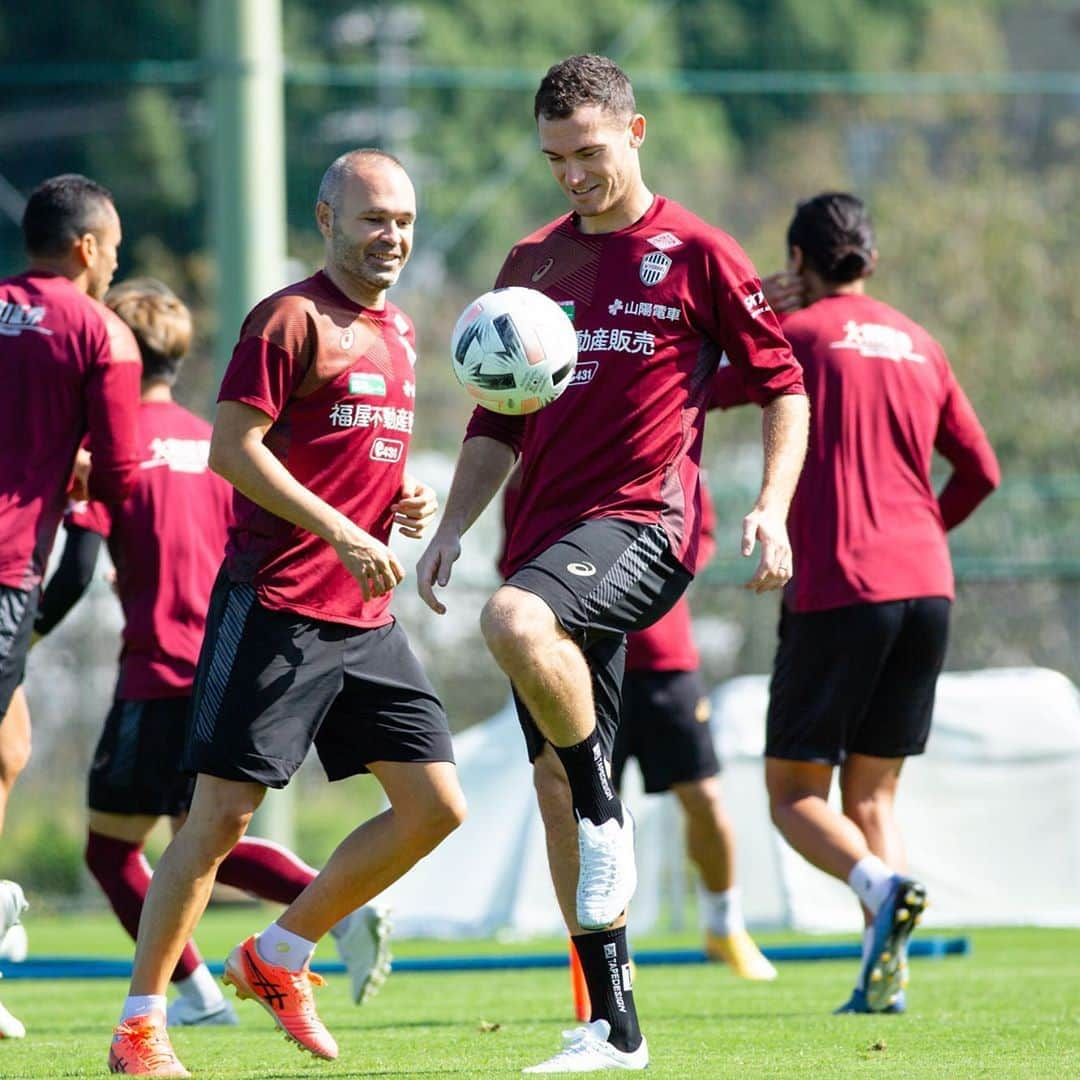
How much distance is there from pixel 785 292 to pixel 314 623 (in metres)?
2.50

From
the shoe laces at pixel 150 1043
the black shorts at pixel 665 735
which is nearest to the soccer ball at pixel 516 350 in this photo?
the shoe laces at pixel 150 1043

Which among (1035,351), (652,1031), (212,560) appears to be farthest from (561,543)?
(1035,351)

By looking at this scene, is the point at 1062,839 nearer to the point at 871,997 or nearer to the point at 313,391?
the point at 871,997

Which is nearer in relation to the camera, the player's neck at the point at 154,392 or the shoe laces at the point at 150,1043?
the shoe laces at the point at 150,1043

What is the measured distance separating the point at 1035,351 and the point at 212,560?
15019mm

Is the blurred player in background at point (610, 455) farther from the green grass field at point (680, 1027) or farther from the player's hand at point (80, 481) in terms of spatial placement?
the player's hand at point (80, 481)

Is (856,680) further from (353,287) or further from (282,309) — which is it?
(282,309)

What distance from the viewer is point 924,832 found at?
36.8 feet

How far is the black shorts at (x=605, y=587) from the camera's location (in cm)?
490

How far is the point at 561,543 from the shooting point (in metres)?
5.02

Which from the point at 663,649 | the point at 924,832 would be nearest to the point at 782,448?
the point at 663,649

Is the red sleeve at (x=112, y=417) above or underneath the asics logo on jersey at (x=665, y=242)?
underneath

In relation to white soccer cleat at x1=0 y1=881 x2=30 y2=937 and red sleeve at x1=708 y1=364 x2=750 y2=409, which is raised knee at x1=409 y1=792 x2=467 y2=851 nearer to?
white soccer cleat at x1=0 y1=881 x2=30 y2=937

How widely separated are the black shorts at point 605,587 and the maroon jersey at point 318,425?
0.54 metres
